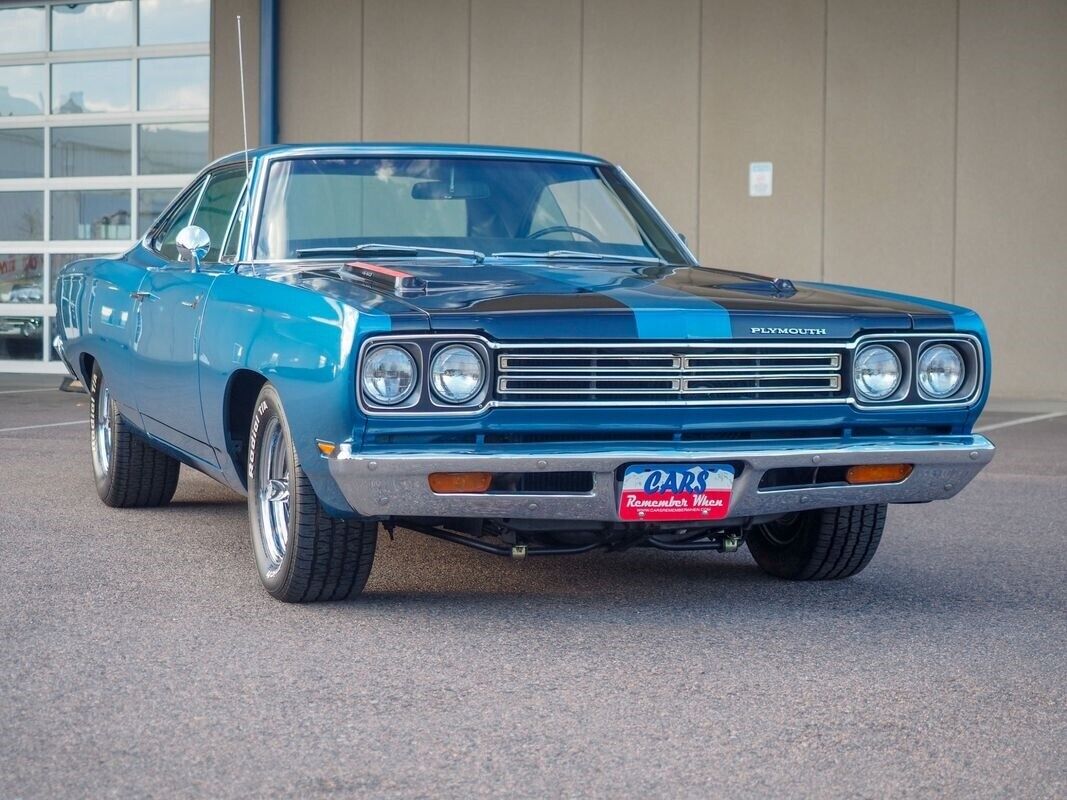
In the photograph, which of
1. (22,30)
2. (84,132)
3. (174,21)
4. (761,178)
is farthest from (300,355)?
(22,30)

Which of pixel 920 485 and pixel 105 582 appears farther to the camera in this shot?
pixel 105 582

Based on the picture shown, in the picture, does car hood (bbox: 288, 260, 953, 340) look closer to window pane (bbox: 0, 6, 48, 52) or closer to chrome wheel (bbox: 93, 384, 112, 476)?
chrome wheel (bbox: 93, 384, 112, 476)

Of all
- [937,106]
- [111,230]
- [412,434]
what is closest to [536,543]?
[412,434]

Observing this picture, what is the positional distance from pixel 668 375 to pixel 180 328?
1.93 metres

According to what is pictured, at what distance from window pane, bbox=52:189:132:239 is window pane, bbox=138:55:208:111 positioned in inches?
40.3

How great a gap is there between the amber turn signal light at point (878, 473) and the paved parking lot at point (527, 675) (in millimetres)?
408

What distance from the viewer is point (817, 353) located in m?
4.49

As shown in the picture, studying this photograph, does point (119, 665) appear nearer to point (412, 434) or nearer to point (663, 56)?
point (412, 434)

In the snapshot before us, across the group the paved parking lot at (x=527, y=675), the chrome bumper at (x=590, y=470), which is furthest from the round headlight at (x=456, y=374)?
the paved parking lot at (x=527, y=675)

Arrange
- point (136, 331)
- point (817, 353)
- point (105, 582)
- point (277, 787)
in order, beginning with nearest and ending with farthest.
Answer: point (277, 787) → point (817, 353) → point (105, 582) → point (136, 331)

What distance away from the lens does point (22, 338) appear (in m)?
17.6

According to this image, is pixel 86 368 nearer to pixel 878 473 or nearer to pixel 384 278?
pixel 384 278

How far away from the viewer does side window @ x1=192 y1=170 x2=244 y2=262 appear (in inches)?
223

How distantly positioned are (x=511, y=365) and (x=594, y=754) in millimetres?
1255
